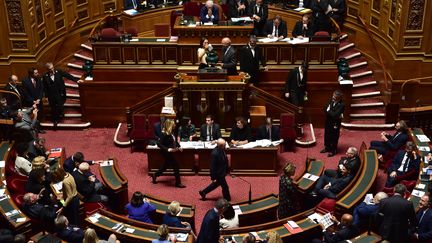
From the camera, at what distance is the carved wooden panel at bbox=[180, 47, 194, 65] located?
44.6ft

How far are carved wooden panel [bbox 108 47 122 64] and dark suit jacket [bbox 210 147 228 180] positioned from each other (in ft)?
14.9

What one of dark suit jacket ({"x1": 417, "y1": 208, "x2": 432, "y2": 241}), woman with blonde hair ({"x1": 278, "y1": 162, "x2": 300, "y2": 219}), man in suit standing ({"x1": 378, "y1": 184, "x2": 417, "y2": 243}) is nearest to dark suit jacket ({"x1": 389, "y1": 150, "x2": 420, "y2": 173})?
dark suit jacket ({"x1": 417, "y1": 208, "x2": 432, "y2": 241})

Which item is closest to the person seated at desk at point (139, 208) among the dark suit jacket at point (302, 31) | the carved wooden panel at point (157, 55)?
the carved wooden panel at point (157, 55)

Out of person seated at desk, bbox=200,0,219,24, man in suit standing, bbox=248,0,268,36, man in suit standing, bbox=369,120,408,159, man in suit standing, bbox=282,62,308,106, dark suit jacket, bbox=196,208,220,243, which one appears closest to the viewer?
dark suit jacket, bbox=196,208,220,243

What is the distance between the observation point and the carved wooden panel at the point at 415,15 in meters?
12.7

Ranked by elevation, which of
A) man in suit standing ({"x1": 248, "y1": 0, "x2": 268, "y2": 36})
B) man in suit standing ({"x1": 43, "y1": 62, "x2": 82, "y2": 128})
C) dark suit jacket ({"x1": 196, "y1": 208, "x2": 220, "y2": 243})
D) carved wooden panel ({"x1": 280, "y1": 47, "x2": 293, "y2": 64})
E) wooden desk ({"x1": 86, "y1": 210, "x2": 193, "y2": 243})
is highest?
man in suit standing ({"x1": 248, "y1": 0, "x2": 268, "y2": 36})

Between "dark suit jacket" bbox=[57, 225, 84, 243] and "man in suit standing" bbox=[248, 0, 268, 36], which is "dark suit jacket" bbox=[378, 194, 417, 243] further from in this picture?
"man in suit standing" bbox=[248, 0, 268, 36]

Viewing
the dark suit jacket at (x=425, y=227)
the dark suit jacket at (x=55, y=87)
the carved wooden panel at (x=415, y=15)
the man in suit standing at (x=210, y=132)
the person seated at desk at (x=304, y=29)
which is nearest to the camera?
the dark suit jacket at (x=425, y=227)

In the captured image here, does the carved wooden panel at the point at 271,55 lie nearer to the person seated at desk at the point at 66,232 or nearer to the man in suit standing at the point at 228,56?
the man in suit standing at the point at 228,56

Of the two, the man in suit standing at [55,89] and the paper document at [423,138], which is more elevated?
the man in suit standing at [55,89]

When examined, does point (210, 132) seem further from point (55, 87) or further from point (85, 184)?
point (55, 87)

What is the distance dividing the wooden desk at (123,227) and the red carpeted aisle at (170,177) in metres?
1.51

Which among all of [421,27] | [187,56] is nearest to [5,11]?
[187,56]

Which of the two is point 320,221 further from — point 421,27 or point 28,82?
point 28,82
